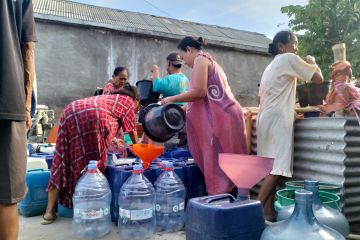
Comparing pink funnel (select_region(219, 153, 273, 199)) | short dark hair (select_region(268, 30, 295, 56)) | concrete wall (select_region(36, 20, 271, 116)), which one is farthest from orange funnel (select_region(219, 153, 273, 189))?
concrete wall (select_region(36, 20, 271, 116))

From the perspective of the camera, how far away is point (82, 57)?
9.64 meters

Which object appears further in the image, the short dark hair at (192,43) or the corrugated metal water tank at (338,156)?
the short dark hair at (192,43)

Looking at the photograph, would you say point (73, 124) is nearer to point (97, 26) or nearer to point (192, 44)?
point (192, 44)

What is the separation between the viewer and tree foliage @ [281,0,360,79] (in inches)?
325

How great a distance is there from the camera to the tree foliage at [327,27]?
826 cm

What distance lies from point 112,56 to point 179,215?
8.18 metres

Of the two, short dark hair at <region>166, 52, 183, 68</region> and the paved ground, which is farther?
short dark hair at <region>166, 52, 183, 68</region>

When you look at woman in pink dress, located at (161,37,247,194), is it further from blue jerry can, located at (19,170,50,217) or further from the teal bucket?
blue jerry can, located at (19,170,50,217)

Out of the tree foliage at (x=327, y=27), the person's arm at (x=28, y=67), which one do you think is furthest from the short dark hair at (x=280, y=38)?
the tree foliage at (x=327, y=27)

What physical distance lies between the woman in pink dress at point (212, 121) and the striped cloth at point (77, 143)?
2.15 ft

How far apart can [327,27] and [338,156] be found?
740cm

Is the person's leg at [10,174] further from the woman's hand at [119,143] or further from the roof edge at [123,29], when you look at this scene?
the roof edge at [123,29]

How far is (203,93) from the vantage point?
270 centimetres

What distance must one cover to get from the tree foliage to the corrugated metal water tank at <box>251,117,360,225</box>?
6.41 metres
